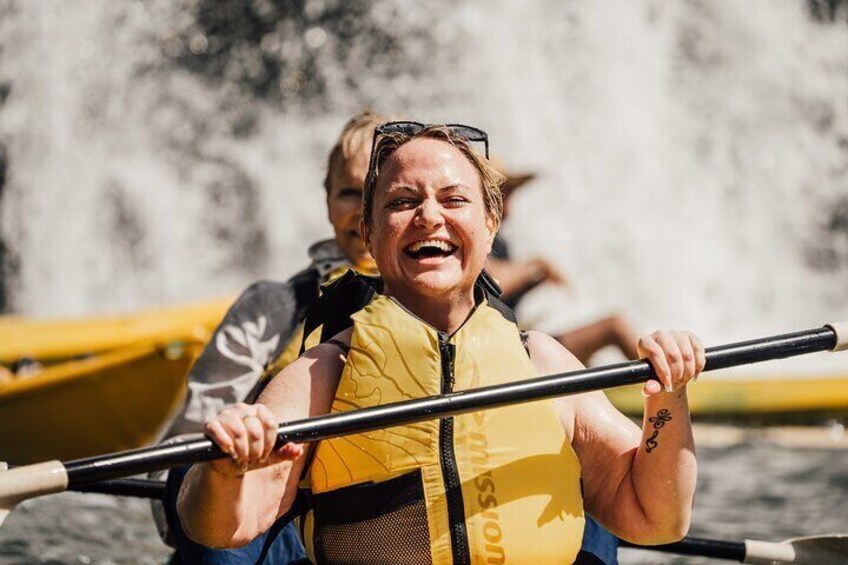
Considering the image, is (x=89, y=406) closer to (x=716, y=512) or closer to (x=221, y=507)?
(x=716, y=512)

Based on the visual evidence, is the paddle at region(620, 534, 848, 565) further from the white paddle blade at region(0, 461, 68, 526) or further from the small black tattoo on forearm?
the white paddle blade at region(0, 461, 68, 526)

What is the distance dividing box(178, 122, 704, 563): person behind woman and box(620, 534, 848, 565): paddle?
869mm

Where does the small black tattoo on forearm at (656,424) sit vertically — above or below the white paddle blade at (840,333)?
below

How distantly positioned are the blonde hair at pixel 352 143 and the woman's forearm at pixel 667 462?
1.11 m

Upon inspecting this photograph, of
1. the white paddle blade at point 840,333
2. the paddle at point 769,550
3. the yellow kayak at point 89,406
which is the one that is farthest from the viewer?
the yellow kayak at point 89,406

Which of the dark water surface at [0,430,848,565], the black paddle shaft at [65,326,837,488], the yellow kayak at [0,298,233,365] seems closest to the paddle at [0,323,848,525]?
the black paddle shaft at [65,326,837,488]

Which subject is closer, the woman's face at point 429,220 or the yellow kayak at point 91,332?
the woman's face at point 429,220

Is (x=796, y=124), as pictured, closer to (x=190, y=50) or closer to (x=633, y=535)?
(x=190, y=50)

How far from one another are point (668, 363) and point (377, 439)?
0.44m

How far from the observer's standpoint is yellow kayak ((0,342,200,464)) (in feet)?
16.6

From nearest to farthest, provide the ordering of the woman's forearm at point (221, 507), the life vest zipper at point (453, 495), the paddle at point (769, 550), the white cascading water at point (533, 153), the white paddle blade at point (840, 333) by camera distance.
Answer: the woman's forearm at point (221, 507) → the life vest zipper at point (453, 495) → the white paddle blade at point (840, 333) → the paddle at point (769, 550) → the white cascading water at point (533, 153)

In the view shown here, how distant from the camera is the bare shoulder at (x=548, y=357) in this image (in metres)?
1.89

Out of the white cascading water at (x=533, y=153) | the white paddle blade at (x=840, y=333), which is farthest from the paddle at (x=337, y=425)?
the white cascading water at (x=533, y=153)

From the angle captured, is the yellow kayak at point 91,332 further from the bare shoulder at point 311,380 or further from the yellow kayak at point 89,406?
the bare shoulder at point 311,380
